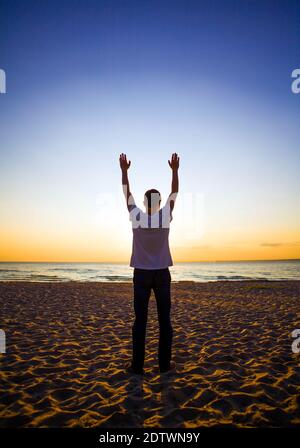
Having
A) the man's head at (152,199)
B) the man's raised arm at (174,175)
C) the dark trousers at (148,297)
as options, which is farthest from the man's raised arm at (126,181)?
the dark trousers at (148,297)

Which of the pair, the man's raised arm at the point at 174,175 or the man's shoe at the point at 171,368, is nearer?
the man's raised arm at the point at 174,175

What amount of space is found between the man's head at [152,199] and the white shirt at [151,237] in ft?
0.80

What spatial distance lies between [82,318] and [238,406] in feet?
22.7

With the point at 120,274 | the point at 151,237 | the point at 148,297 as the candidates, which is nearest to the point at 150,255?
the point at 151,237

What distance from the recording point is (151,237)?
427 centimetres

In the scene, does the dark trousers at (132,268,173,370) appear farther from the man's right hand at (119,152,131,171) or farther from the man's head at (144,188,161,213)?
the man's right hand at (119,152,131,171)

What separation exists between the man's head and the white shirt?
24 cm

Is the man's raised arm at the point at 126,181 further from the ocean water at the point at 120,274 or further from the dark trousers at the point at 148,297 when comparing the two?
the ocean water at the point at 120,274

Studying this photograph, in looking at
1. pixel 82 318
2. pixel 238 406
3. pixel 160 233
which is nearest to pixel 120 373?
pixel 238 406

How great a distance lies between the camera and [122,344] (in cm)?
625

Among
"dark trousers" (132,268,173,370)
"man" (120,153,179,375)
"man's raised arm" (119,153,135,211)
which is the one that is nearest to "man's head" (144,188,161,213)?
"man" (120,153,179,375)

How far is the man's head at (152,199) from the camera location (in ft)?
14.6

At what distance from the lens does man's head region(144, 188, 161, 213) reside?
444 centimetres
